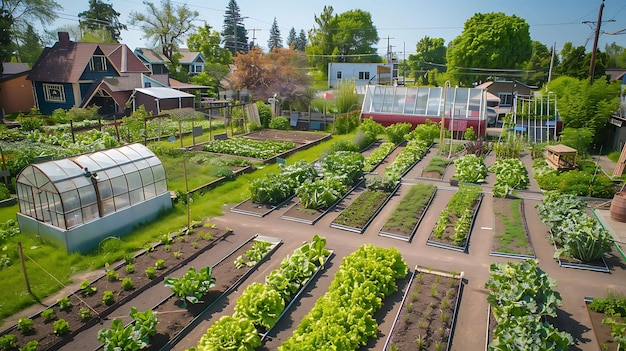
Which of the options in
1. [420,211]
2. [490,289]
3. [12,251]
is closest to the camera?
[490,289]

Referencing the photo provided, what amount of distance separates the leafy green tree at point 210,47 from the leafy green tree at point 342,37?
15.6 metres

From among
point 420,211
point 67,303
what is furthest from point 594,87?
point 67,303

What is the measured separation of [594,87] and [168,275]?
2402 centimetres

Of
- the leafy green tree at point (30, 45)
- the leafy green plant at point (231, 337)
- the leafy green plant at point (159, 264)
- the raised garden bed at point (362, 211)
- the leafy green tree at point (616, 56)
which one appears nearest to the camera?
the leafy green plant at point (231, 337)

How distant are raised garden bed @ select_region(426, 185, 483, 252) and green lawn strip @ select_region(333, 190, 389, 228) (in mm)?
2152

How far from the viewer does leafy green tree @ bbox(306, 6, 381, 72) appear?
6869 centimetres

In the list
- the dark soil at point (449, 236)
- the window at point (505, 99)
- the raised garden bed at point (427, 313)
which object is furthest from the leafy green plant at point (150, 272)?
the window at point (505, 99)

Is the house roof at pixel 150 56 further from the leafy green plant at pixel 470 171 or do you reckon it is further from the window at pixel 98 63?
the leafy green plant at pixel 470 171

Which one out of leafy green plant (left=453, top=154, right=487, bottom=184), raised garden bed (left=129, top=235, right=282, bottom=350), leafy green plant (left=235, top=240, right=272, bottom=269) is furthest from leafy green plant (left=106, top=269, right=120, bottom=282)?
leafy green plant (left=453, top=154, right=487, bottom=184)

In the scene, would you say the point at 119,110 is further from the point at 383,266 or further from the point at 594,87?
the point at 594,87

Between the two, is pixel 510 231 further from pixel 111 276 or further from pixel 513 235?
pixel 111 276

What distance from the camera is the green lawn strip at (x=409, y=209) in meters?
12.3

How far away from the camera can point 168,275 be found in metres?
9.76

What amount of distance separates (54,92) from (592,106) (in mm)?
39550
